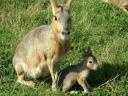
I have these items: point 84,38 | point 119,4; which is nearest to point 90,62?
point 84,38

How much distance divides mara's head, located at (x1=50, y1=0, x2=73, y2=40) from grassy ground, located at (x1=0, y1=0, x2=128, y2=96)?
0.90 m

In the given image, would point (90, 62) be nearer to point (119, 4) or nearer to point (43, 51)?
point (43, 51)

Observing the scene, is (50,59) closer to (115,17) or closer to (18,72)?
(18,72)

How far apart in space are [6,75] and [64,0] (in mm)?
3474

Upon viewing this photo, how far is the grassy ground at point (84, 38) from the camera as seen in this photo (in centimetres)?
698

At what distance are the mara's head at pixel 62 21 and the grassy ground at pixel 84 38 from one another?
2.95ft

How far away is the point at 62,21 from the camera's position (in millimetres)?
6410

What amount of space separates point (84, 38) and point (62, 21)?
2.38 meters

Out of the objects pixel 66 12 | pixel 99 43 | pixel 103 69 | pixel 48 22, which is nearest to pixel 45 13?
pixel 48 22

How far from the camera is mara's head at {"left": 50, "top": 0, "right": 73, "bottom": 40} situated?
6.39 meters

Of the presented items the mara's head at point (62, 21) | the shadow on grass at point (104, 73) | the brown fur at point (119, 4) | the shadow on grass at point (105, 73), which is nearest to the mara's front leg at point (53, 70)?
the shadow on grass at point (104, 73)

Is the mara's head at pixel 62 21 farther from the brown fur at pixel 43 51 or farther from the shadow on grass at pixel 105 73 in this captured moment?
the shadow on grass at pixel 105 73

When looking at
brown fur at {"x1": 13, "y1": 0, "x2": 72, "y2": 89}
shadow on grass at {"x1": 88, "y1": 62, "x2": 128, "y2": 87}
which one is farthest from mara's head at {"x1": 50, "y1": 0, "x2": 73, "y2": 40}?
shadow on grass at {"x1": 88, "y1": 62, "x2": 128, "y2": 87}

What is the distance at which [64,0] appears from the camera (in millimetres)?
10383
